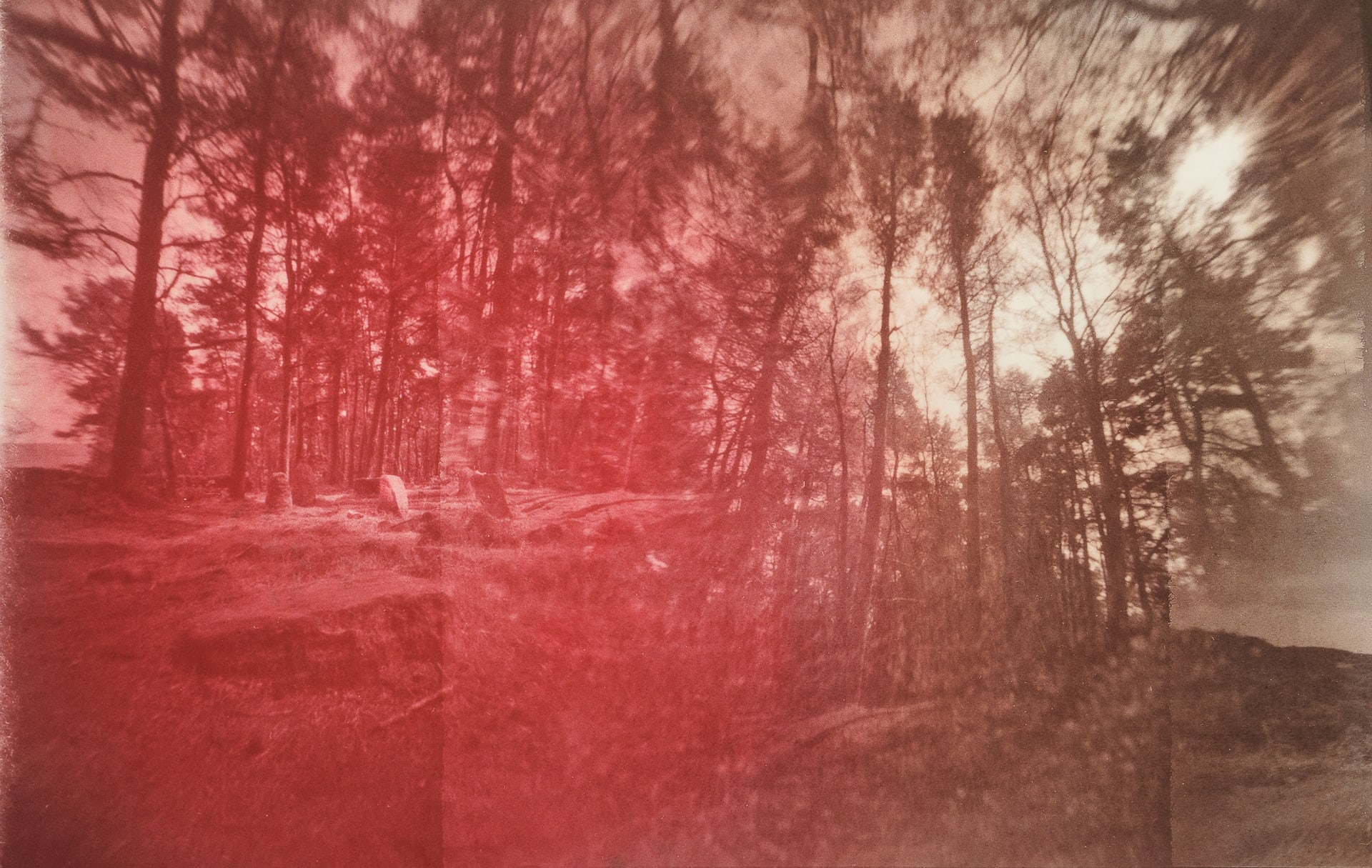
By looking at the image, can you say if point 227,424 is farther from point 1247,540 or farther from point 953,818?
point 1247,540

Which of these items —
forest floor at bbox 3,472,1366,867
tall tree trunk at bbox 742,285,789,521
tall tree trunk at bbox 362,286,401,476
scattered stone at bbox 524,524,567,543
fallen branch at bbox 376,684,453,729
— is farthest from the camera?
tall tree trunk at bbox 742,285,789,521

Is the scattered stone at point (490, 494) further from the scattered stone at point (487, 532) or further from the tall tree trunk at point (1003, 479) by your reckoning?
the tall tree trunk at point (1003, 479)

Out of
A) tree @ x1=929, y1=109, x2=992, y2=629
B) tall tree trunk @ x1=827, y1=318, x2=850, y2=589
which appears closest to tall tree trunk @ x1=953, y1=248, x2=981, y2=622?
tree @ x1=929, y1=109, x2=992, y2=629

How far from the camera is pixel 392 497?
3.33 m

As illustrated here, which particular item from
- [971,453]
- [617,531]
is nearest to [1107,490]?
[971,453]

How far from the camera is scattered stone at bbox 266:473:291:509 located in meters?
3.20

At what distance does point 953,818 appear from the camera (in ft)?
11.7

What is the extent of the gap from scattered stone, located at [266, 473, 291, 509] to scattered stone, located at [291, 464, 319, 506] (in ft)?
0.08

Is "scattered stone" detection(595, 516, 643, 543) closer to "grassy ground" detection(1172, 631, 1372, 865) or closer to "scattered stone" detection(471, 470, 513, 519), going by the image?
"scattered stone" detection(471, 470, 513, 519)

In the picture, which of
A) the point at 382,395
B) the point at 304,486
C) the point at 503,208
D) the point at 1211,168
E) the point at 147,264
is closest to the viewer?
the point at 147,264

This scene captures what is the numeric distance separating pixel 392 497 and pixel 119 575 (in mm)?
1107

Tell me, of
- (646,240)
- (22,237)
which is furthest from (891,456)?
(22,237)

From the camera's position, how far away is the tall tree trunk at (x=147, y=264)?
3.04m

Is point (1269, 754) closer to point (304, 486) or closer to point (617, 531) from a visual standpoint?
point (617, 531)
